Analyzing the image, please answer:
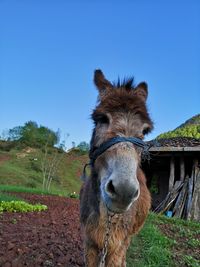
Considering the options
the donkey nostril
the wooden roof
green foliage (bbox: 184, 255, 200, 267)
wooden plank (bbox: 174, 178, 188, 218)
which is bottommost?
green foliage (bbox: 184, 255, 200, 267)

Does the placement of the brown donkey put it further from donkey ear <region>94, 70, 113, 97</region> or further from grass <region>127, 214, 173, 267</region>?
grass <region>127, 214, 173, 267</region>

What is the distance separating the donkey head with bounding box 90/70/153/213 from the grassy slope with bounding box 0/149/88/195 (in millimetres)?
20404

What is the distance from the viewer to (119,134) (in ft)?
9.27

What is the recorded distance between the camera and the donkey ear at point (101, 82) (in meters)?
3.47

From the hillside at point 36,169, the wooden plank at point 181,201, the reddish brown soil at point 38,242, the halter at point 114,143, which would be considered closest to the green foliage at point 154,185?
the wooden plank at point 181,201

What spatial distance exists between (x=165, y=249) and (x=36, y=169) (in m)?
24.1

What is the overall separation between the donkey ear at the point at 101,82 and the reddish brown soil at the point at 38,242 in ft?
8.92

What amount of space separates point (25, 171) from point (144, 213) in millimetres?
24642

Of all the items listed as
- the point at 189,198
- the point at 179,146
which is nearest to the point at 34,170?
the point at 179,146

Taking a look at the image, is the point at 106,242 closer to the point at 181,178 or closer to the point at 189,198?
the point at 189,198

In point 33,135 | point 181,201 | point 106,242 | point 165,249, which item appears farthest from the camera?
point 33,135

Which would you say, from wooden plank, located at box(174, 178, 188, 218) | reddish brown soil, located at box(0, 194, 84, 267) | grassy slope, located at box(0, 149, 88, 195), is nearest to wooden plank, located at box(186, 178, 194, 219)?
wooden plank, located at box(174, 178, 188, 218)

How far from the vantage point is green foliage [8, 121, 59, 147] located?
34.3 metres

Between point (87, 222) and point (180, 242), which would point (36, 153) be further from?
point (87, 222)
